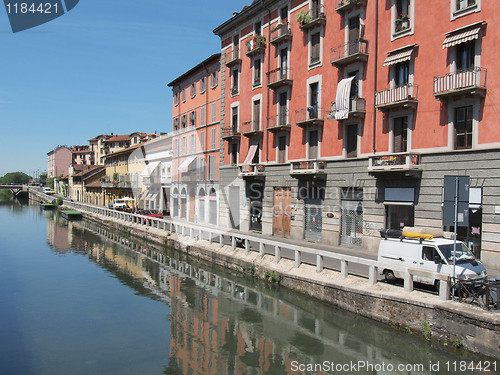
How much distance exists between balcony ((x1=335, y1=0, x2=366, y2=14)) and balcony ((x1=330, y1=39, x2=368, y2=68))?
1863 millimetres

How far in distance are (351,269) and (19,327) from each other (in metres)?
11.5

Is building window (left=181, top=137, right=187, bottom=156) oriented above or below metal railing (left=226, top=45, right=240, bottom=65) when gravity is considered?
below

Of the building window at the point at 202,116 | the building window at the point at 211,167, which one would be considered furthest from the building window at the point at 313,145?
the building window at the point at 202,116

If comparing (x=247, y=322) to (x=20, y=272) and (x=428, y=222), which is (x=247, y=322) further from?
(x=20, y=272)

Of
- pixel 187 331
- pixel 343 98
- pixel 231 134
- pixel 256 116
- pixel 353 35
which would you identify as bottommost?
pixel 187 331

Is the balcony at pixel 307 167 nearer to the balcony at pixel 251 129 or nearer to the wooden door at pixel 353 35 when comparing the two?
the balcony at pixel 251 129

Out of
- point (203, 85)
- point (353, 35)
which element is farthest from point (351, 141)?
point (203, 85)

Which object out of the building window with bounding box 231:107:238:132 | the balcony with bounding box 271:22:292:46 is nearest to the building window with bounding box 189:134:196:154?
the building window with bounding box 231:107:238:132

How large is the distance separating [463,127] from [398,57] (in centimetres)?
452

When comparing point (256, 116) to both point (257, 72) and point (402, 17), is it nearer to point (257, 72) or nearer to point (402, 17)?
point (257, 72)

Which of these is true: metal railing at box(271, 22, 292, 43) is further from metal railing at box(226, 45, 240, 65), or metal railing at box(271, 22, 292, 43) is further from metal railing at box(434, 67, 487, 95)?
metal railing at box(434, 67, 487, 95)

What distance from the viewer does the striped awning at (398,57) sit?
703 inches

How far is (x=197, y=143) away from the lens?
40.4 m

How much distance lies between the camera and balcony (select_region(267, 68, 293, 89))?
25.4 metres
